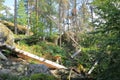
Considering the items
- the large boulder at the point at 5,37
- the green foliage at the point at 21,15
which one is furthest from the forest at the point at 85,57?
the green foliage at the point at 21,15

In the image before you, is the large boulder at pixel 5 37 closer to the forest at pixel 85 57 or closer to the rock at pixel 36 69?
the forest at pixel 85 57

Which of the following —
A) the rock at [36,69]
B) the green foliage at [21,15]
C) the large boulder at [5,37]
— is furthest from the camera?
the green foliage at [21,15]

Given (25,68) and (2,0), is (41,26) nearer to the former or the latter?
A: (25,68)

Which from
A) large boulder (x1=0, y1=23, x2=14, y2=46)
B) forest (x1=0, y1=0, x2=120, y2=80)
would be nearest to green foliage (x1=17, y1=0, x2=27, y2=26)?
forest (x1=0, y1=0, x2=120, y2=80)

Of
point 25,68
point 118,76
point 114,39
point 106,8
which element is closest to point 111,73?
point 118,76

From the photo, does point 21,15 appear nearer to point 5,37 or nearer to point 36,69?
point 5,37

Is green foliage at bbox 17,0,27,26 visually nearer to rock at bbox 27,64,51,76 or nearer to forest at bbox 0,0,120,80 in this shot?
forest at bbox 0,0,120,80

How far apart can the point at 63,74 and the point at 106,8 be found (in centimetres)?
473

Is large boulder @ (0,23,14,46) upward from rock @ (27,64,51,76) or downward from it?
upward

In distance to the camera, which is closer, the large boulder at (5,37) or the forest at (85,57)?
the forest at (85,57)

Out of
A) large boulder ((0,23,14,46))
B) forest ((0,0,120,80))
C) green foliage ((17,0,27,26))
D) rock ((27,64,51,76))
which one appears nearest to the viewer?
forest ((0,0,120,80))

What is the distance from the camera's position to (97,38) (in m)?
10.3

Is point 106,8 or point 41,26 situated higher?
point 106,8

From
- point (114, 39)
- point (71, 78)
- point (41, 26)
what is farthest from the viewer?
point (41, 26)
